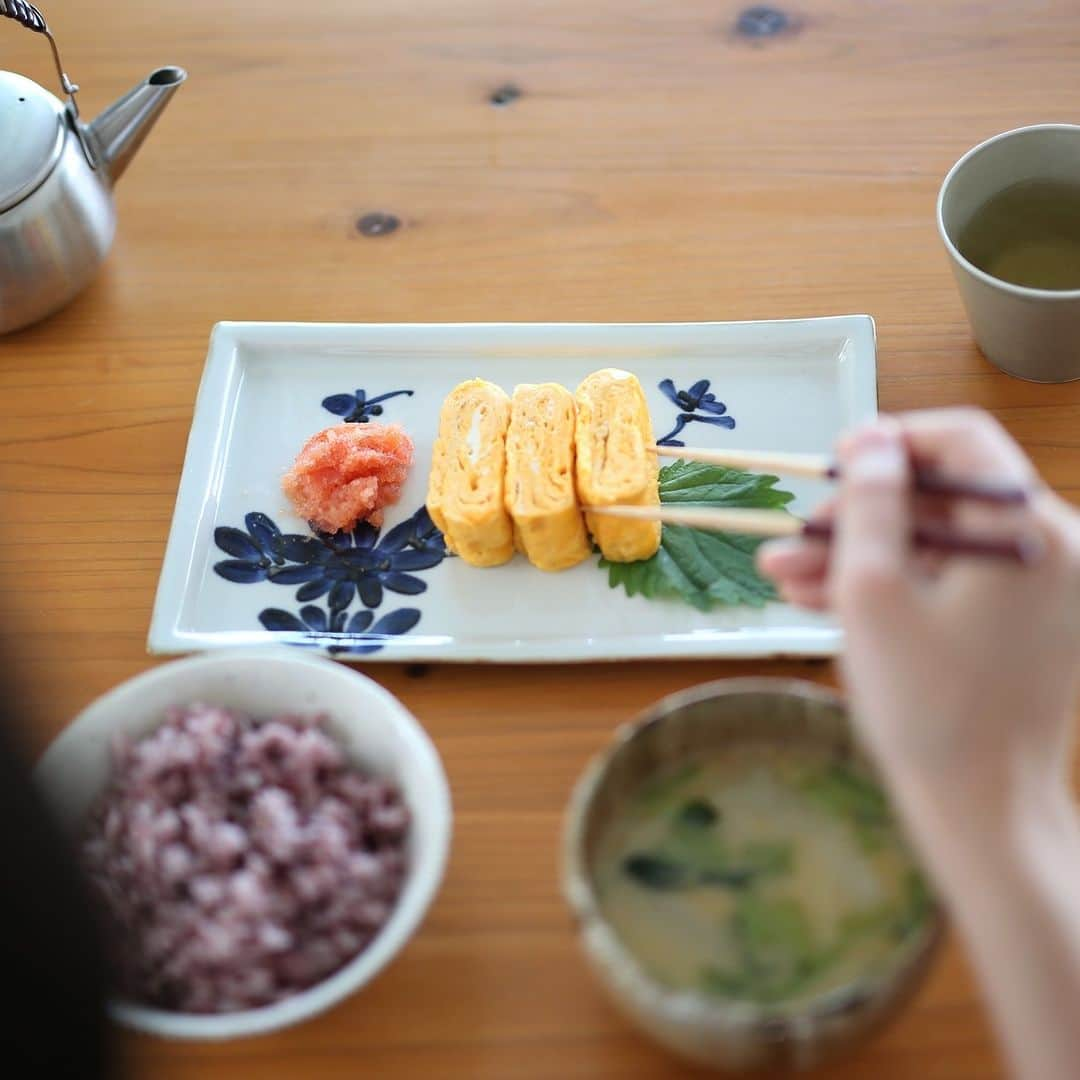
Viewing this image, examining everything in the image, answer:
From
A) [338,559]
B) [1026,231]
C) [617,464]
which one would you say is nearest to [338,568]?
[338,559]

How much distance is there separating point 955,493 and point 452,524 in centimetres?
55

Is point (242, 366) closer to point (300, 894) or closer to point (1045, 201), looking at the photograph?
point (300, 894)

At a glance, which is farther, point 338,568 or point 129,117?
point 129,117

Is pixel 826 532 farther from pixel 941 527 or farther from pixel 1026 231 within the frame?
pixel 1026 231

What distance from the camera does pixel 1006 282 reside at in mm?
1350

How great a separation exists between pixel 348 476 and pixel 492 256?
1.41ft

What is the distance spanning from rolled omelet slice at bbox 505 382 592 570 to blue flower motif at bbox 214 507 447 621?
0.35 feet

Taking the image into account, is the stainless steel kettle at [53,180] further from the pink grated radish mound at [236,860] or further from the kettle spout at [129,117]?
the pink grated radish mound at [236,860]

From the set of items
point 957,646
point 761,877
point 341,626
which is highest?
point 957,646

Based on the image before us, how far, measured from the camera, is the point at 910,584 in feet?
2.37

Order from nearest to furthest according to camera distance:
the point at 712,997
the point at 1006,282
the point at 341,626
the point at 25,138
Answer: the point at 712,997
the point at 341,626
the point at 1006,282
the point at 25,138

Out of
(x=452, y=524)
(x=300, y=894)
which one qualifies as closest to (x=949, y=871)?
(x=300, y=894)

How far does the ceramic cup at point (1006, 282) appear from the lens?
1299 mm

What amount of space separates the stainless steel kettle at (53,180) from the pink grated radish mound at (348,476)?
429mm
